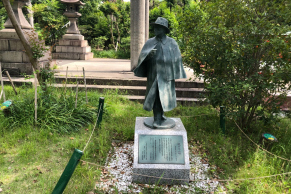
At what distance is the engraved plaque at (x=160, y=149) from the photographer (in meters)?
3.47

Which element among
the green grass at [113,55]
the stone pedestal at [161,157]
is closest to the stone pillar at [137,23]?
the stone pedestal at [161,157]

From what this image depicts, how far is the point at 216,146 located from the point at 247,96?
4.22ft

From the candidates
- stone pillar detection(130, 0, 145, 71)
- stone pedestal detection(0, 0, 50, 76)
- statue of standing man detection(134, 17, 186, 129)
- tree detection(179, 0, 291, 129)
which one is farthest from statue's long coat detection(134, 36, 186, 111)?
stone pedestal detection(0, 0, 50, 76)

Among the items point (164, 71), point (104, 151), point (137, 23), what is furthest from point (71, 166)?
point (137, 23)

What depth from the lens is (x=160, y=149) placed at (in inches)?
140

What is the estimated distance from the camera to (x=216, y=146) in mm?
4500

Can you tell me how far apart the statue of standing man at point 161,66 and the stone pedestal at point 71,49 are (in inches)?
426

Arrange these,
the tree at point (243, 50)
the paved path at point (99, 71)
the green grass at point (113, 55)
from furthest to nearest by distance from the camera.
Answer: the green grass at point (113, 55)
the paved path at point (99, 71)
the tree at point (243, 50)

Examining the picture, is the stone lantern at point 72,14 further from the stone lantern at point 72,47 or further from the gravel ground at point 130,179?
the gravel ground at point 130,179

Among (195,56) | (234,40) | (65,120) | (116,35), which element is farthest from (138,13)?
(116,35)

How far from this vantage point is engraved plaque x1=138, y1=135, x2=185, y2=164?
3.47 m

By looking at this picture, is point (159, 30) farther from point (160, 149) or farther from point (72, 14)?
point (72, 14)

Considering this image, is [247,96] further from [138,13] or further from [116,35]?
[116,35]

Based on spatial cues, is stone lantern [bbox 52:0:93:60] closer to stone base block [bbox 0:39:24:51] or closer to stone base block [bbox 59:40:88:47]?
stone base block [bbox 59:40:88:47]
